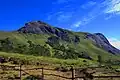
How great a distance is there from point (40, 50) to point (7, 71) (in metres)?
125

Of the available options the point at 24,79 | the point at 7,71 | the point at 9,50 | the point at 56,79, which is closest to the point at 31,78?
the point at 24,79

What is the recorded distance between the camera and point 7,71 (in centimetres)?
4562

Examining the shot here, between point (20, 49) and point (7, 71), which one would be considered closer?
point (7, 71)

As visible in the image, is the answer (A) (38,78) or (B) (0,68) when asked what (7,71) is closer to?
(B) (0,68)

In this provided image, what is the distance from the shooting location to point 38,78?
3481cm

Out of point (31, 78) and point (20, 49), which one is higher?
point (20, 49)

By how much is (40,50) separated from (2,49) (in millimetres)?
21449

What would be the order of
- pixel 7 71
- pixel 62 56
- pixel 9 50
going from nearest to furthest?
pixel 7 71 < pixel 9 50 < pixel 62 56

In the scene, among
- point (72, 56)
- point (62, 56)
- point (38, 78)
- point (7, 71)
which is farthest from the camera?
point (72, 56)

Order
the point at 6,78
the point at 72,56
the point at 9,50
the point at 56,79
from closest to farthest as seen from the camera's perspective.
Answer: the point at 6,78 < the point at 56,79 < the point at 9,50 < the point at 72,56

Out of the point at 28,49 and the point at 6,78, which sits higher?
the point at 28,49

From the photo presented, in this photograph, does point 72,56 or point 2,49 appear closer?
point 2,49

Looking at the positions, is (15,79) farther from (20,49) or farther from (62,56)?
(62,56)

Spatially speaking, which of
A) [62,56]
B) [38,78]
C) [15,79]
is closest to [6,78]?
[15,79]
